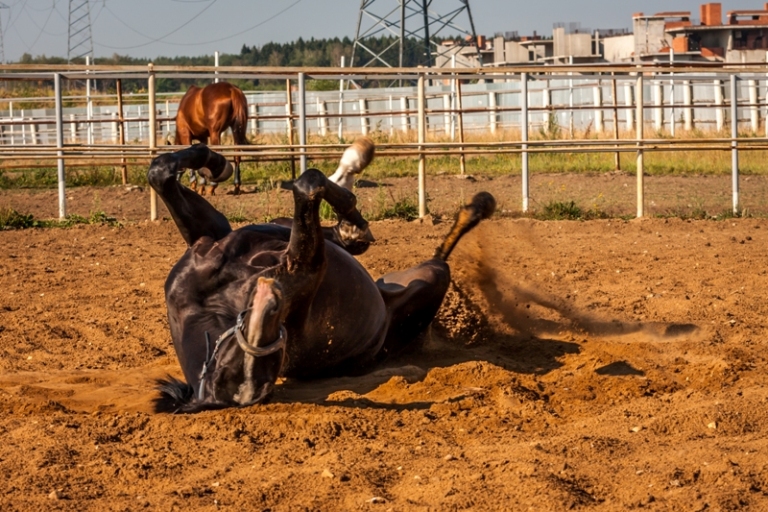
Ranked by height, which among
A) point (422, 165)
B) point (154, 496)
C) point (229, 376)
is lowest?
point (154, 496)

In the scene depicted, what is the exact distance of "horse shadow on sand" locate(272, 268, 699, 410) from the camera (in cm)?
446

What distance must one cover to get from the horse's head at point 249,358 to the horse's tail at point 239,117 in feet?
40.9

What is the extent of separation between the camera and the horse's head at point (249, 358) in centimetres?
359

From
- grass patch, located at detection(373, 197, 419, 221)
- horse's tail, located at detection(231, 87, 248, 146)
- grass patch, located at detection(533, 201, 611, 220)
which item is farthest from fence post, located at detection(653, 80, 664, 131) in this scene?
grass patch, located at detection(373, 197, 419, 221)

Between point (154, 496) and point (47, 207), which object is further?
point (47, 207)

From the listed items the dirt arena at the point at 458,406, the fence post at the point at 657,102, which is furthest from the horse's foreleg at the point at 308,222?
the fence post at the point at 657,102

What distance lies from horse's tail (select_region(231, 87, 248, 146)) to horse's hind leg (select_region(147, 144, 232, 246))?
11.6m

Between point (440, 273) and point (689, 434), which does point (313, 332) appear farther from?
point (689, 434)

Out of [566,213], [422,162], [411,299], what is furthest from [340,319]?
[566,213]

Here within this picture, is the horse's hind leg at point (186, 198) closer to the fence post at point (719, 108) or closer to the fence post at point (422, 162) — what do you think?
the fence post at point (422, 162)

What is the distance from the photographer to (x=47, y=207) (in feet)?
45.0

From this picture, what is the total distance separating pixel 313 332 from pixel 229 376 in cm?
66

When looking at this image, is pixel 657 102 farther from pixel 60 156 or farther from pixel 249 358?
pixel 249 358

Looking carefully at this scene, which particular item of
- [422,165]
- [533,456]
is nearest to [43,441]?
[533,456]
